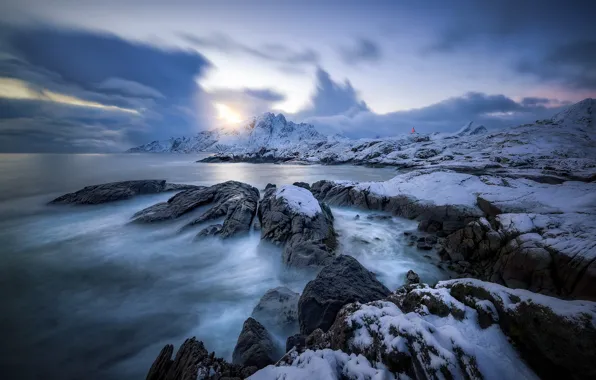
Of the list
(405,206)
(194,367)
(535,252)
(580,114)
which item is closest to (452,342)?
(194,367)

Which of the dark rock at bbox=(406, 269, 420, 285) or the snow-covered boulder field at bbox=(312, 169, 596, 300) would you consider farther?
the dark rock at bbox=(406, 269, 420, 285)

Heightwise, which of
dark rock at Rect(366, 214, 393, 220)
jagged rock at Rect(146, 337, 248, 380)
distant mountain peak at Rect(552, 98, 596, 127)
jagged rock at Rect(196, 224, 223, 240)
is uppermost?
distant mountain peak at Rect(552, 98, 596, 127)

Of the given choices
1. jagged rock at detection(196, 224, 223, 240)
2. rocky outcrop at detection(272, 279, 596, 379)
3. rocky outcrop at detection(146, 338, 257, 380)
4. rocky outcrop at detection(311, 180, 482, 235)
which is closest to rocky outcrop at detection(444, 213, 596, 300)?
rocky outcrop at detection(311, 180, 482, 235)

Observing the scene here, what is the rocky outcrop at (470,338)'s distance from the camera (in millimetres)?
3043

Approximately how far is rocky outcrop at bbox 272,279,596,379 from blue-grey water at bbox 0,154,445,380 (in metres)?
4.85

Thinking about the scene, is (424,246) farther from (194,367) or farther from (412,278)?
(194,367)

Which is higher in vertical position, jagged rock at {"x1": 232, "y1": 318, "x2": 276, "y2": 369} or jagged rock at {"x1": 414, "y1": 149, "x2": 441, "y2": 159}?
jagged rock at {"x1": 414, "y1": 149, "x2": 441, "y2": 159}

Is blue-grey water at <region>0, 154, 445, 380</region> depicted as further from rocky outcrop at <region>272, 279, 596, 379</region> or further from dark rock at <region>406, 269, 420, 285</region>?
rocky outcrop at <region>272, 279, 596, 379</region>

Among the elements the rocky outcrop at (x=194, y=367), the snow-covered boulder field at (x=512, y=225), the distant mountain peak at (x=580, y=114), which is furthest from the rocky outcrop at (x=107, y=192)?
the distant mountain peak at (x=580, y=114)

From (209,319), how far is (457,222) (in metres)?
13.7

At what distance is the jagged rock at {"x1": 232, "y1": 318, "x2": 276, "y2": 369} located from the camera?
17.3 ft

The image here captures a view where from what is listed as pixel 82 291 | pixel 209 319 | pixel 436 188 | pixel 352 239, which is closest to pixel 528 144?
pixel 436 188

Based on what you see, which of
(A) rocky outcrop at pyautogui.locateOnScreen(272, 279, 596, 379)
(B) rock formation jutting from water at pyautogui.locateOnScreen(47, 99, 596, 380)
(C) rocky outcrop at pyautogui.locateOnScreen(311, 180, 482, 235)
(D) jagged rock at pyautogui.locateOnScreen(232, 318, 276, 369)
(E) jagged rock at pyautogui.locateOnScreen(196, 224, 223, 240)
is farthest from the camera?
(E) jagged rock at pyautogui.locateOnScreen(196, 224, 223, 240)

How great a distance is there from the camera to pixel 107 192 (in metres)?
21.4
